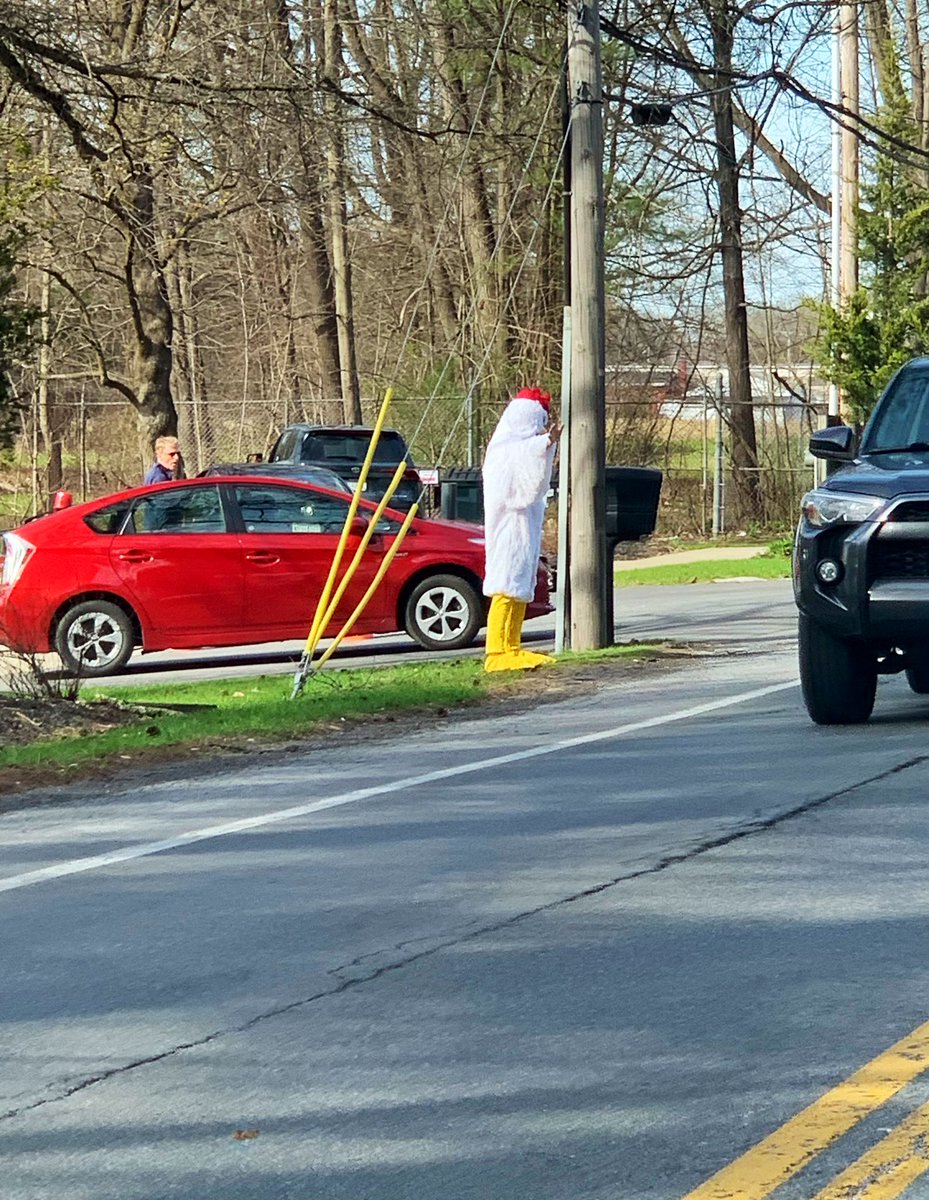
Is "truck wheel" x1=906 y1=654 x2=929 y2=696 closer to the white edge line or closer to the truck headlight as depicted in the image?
the white edge line

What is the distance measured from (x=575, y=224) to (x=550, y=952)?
9.95 metres

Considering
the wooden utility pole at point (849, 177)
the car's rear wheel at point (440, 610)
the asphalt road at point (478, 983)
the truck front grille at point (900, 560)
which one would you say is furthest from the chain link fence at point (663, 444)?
the asphalt road at point (478, 983)

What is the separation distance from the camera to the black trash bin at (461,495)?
82.9 feet

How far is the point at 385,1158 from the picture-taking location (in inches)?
175

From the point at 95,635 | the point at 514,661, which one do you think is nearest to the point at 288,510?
the point at 95,635

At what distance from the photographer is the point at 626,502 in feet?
51.0

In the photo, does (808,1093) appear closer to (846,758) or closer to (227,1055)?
(227,1055)

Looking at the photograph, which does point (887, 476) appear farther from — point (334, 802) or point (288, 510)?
point (288, 510)

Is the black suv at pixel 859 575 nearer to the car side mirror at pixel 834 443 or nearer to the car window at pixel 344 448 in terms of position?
the car side mirror at pixel 834 443

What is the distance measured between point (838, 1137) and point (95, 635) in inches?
509

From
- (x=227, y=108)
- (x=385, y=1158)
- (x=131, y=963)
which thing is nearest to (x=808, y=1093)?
(x=385, y=1158)

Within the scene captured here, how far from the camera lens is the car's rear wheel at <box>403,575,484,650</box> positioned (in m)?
17.4

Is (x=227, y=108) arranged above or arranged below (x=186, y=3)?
below

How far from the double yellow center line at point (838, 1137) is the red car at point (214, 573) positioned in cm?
1227
